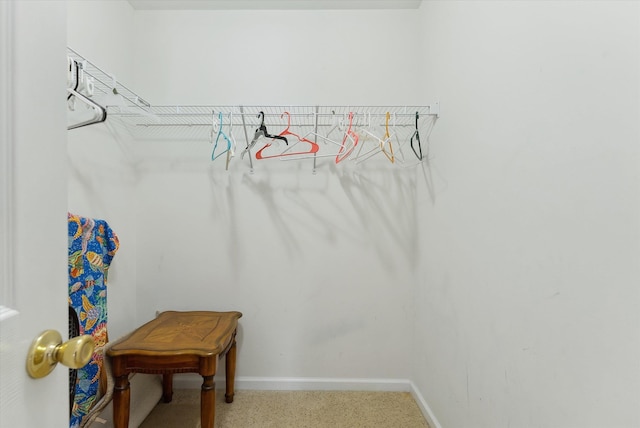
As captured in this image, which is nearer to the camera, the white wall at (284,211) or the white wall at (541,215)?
the white wall at (541,215)

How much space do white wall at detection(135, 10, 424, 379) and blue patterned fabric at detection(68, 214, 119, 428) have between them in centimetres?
49

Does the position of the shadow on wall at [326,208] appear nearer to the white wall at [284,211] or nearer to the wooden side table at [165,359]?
the white wall at [284,211]

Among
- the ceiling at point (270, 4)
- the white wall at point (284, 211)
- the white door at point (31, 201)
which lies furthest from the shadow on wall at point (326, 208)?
the white door at point (31, 201)

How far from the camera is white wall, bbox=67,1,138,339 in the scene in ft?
4.58

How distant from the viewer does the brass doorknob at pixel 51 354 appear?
46 centimetres

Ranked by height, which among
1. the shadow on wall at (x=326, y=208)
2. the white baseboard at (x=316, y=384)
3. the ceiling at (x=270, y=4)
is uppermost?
the ceiling at (x=270, y=4)

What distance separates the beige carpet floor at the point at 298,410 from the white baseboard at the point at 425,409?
0.03 metres

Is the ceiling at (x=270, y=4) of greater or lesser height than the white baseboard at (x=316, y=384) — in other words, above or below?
above

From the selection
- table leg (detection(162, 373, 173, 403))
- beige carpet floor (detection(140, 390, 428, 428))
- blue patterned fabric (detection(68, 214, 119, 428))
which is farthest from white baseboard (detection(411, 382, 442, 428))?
blue patterned fabric (detection(68, 214, 119, 428))

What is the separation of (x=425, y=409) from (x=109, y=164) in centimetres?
218

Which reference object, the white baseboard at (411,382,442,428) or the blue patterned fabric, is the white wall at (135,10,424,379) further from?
the blue patterned fabric

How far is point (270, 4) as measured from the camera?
1.84m

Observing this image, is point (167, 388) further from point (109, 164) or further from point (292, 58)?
point (292, 58)

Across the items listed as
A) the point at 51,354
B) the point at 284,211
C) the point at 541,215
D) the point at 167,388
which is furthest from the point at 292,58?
the point at 167,388
